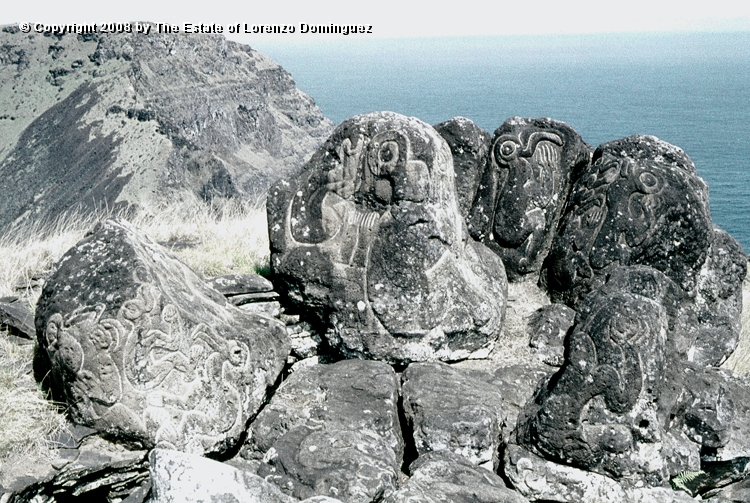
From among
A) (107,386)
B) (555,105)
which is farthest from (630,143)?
(555,105)

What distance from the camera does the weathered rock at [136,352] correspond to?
17.4 ft

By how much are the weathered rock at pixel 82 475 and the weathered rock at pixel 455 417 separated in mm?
1958

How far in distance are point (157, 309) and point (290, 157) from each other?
3601 inches

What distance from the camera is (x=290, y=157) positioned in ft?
314

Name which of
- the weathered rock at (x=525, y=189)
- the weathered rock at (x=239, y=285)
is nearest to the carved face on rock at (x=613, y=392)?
the weathered rock at (x=525, y=189)

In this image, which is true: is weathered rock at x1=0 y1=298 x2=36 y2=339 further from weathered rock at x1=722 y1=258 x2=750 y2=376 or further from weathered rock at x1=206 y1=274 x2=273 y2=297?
weathered rock at x1=722 y1=258 x2=750 y2=376

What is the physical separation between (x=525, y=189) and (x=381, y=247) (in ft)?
6.85

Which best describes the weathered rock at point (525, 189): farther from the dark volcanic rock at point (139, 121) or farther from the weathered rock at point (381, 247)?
the dark volcanic rock at point (139, 121)

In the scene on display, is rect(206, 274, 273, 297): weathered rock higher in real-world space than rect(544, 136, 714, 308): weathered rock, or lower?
lower

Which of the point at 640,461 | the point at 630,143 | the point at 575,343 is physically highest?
the point at 630,143

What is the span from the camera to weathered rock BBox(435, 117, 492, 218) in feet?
26.1

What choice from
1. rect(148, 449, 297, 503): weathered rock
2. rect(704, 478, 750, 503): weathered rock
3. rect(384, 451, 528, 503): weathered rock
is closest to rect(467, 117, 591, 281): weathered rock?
rect(704, 478, 750, 503): weathered rock

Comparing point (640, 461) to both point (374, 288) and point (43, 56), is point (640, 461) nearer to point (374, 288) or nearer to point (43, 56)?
point (374, 288)

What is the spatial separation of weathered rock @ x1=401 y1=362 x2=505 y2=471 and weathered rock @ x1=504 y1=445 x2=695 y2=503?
0.23 metres
